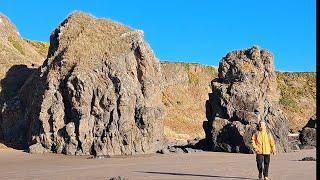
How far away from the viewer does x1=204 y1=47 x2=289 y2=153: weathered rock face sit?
3228 cm

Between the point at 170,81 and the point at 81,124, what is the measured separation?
49.0 metres

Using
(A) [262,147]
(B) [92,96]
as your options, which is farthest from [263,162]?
(B) [92,96]

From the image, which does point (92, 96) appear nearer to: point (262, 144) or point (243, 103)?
point (243, 103)

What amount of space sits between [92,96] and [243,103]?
9176 millimetres

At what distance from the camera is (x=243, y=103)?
34.1 meters

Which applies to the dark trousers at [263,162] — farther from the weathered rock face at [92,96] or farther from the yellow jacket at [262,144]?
the weathered rock face at [92,96]

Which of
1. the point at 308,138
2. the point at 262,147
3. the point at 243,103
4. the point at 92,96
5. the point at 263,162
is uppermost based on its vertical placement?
the point at 243,103

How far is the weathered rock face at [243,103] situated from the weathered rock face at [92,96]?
3653mm

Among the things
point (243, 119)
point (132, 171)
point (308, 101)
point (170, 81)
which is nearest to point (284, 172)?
point (132, 171)

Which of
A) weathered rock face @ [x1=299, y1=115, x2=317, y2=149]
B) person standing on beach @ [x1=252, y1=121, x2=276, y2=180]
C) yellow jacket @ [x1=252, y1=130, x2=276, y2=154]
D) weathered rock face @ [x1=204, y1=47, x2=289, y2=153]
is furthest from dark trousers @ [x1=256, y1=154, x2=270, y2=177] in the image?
weathered rock face @ [x1=299, y1=115, x2=317, y2=149]

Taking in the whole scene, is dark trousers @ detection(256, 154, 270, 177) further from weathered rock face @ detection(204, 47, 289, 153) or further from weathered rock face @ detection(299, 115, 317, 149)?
weathered rock face @ detection(299, 115, 317, 149)

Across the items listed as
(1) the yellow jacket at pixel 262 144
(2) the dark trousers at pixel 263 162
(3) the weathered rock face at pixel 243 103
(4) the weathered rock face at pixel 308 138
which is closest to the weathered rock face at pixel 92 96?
(3) the weathered rock face at pixel 243 103

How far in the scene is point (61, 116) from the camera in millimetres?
32500

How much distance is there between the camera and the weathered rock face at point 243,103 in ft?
106
